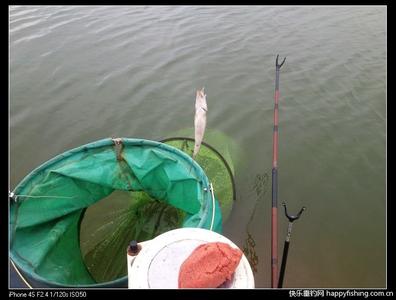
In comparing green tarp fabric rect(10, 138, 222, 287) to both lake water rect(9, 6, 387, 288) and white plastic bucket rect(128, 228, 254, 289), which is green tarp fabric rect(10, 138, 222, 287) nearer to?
white plastic bucket rect(128, 228, 254, 289)

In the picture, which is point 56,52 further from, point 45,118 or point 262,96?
point 262,96

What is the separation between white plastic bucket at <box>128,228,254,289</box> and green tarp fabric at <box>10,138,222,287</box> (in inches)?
34.4

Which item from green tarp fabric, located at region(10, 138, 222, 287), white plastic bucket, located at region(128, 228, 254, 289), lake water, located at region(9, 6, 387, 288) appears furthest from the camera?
lake water, located at region(9, 6, 387, 288)

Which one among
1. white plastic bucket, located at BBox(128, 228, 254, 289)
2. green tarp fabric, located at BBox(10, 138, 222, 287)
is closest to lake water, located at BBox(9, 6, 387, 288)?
green tarp fabric, located at BBox(10, 138, 222, 287)

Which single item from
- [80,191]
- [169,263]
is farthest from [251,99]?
[169,263]

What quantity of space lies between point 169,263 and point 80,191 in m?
2.18

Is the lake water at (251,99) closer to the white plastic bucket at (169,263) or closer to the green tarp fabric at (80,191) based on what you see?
the green tarp fabric at (80,191)

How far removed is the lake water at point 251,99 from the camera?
5168 millimetres

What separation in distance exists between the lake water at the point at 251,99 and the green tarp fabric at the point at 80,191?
1.74 meters

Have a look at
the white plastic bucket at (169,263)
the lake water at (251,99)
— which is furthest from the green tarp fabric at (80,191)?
the lake water at (251,99)

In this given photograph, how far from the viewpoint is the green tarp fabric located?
3.33 metres

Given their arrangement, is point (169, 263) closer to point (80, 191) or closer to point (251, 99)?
point (80, 191)

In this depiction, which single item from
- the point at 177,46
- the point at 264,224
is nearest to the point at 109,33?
the point at 177,46

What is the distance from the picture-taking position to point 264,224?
17.2ft
